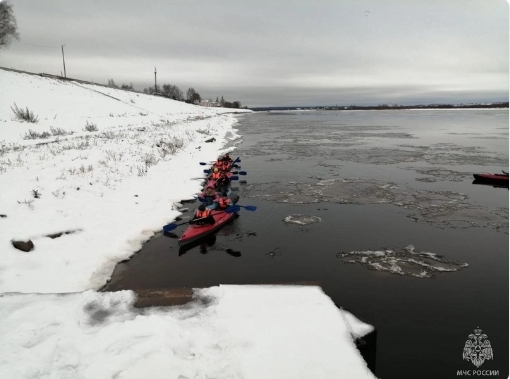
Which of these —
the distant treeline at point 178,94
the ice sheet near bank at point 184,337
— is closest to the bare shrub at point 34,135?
the ice sheet near bank at point 184,337

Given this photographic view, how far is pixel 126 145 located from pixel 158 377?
17.3 metres

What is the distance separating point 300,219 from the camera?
9844 mm

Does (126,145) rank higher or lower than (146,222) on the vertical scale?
higher

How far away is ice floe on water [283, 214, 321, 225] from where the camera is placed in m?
9.61

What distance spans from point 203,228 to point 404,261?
5096 mm

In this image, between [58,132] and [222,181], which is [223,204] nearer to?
[222,181]

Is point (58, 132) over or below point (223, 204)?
over

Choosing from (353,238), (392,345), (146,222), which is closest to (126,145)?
(146,222)

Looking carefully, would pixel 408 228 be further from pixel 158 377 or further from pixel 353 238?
pixel 158 377

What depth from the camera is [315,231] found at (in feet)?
29.4

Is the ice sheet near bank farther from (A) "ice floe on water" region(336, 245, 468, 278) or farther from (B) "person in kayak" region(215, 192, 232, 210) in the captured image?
(B) "person in kayak" region(215, 192, 232, 210)

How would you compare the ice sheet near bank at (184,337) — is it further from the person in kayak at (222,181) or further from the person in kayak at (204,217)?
the person in kayak at (222,181)

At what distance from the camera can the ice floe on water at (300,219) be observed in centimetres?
961

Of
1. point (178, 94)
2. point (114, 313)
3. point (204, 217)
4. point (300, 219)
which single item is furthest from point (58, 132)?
point (178, 94)
